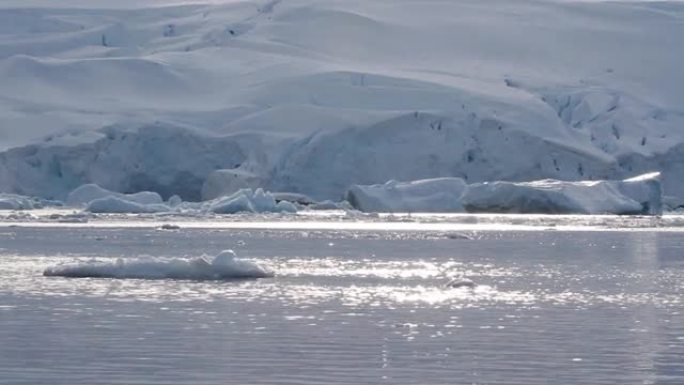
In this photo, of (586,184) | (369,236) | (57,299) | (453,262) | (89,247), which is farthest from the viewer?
(586,184)

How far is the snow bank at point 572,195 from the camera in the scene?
1260 inches

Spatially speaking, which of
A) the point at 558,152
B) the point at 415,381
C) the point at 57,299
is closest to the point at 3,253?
the point at 57,299

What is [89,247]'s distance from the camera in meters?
21.0

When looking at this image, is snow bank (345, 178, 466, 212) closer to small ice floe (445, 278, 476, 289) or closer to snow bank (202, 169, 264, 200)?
snow bank (202, 169, 264, 200)

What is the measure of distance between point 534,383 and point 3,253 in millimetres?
11983

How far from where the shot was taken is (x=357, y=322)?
440 inches

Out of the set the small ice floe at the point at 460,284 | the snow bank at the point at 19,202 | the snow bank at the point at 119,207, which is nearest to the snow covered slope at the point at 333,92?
the snow bank at the point at 19,202

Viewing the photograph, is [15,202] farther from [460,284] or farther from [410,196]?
[460,284]

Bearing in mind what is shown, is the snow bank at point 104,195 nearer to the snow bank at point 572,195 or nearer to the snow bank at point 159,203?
the snow bank at point 159,203

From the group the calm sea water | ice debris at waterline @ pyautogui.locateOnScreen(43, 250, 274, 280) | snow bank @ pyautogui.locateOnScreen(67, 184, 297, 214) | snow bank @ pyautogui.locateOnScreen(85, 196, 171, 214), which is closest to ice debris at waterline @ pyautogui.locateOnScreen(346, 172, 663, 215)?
snow bank @ pyautogui.locateOnScreen(67, 184, 297, 214)

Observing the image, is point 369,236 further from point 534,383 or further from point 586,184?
point 534,383

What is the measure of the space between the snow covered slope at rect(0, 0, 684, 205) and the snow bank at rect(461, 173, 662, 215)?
442 centimetres

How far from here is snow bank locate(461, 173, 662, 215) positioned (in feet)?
105

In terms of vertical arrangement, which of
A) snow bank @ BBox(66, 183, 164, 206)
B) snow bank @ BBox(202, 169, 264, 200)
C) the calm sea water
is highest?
snow bank @ BBox(202, 169, 264, 200)
